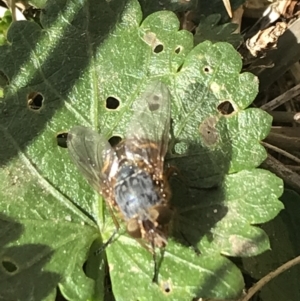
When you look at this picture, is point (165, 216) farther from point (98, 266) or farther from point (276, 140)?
point (276, 140)

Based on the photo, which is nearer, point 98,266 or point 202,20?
point 98,266

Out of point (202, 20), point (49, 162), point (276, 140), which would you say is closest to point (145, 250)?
point (49, 162)

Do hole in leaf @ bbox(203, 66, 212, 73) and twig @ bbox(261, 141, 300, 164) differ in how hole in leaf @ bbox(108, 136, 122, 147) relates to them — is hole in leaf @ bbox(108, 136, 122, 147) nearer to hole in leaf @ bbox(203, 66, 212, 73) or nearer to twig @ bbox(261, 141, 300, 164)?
hole in leaf @ bbox(203, 66, 212, 73)

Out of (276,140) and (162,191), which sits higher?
(162,191)

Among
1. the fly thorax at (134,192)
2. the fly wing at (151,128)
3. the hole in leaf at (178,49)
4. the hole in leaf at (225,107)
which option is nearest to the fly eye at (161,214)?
the fly thorax at (134,192)

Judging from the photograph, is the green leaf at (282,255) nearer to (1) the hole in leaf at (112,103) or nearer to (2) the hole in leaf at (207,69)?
(2) the hole in leaf at (207,69)

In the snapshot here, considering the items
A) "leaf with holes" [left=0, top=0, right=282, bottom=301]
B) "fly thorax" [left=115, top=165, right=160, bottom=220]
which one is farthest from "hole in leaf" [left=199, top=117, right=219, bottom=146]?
"fly thorax" [left=115, top=165, right=160, bottom=220]
